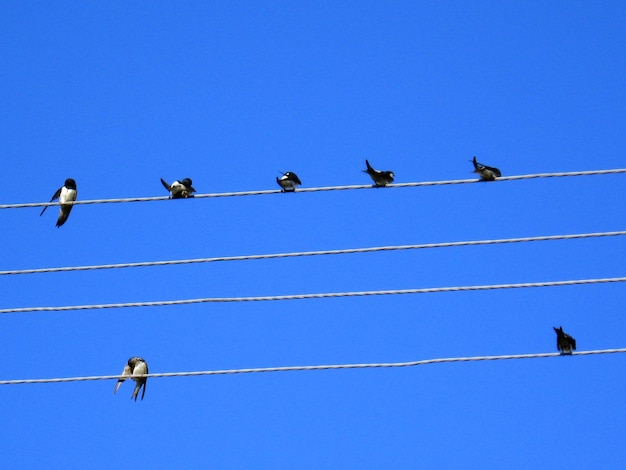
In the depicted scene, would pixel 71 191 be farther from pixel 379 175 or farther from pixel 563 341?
pixel 563 341

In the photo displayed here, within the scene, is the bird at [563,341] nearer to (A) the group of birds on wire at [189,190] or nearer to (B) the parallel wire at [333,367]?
(A) the group of birds on wire at [189,190]

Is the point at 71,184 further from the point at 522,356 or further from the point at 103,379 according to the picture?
the point at 522,356

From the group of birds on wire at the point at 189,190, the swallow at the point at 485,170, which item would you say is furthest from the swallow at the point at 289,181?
the swallow at the point at 485,170

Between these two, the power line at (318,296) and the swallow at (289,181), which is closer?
the power line at (318,296)

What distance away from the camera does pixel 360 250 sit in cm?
1188

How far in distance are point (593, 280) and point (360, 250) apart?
1.93 m

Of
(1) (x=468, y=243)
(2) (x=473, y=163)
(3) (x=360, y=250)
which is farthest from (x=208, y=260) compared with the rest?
(2) (x=473, y=163)

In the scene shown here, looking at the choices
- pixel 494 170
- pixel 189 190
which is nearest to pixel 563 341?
pixel 494 170

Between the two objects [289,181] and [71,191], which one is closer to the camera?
[289,181]

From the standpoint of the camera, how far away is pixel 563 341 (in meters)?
17.1

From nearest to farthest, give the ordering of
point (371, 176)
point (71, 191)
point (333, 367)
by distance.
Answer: point (333, 367)
point (371, 176)
point (71, 191)

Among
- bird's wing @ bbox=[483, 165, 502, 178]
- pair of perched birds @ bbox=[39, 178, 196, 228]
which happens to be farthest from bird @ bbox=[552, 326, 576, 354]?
pair of perched birds @ bbox=[39, 178, 196, 228]

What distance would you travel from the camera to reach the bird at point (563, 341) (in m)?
17.0

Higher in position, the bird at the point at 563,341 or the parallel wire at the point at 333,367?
the bird at the point at 563,341
